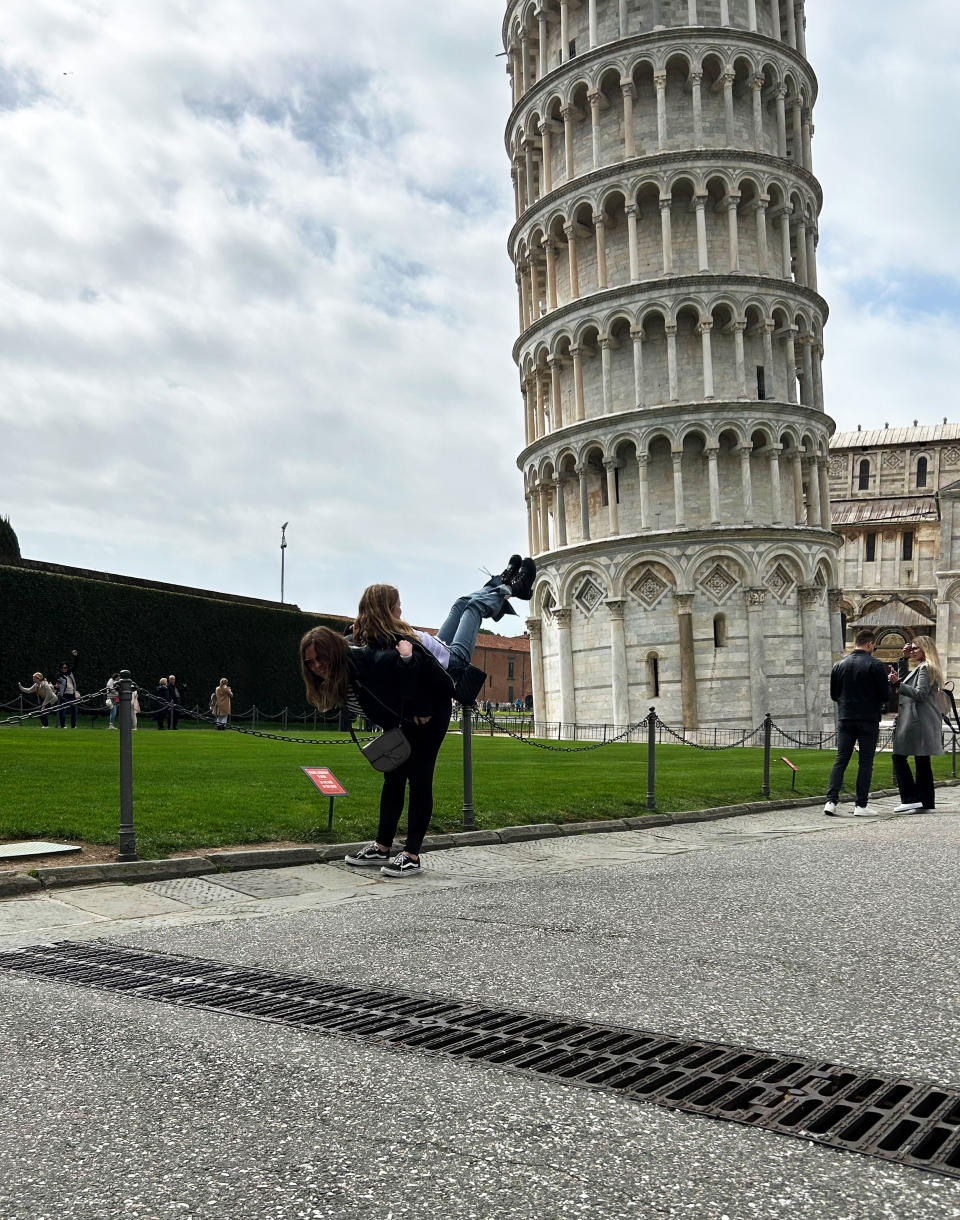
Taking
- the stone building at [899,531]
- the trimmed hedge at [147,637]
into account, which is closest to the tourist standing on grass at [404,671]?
the trimmed hedge at [147,637]

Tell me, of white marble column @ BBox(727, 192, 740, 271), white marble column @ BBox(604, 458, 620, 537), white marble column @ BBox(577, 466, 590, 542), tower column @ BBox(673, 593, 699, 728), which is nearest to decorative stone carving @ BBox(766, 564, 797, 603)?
tower column @ BBox(673, 593, 699, 728)

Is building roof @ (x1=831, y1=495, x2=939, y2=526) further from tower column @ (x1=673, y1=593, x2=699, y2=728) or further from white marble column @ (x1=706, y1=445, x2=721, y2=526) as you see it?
tower column @ (x1=673, y1=593, x2=699, y2=728)

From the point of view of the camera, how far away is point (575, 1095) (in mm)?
3320

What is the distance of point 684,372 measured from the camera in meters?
42.0

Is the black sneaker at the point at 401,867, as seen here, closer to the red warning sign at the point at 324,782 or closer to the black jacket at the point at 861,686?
the red warning sign at the point at 324,782

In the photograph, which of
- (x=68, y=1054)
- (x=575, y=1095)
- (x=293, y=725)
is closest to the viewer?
(x=575, y=1095)

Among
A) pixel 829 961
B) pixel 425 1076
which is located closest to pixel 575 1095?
pixel 425 1076

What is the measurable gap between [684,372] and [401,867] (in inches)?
1461

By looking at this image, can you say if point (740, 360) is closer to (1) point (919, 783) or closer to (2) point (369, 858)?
(1) point (919, 783)

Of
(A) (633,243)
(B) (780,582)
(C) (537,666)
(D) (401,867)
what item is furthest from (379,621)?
(C) (537,666)

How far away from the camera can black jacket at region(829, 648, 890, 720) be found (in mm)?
12805

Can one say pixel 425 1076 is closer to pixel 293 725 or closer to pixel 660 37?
pixel 293 725

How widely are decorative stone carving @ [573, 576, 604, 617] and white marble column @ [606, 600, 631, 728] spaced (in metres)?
0.98

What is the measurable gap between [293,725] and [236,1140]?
40.9 metres
